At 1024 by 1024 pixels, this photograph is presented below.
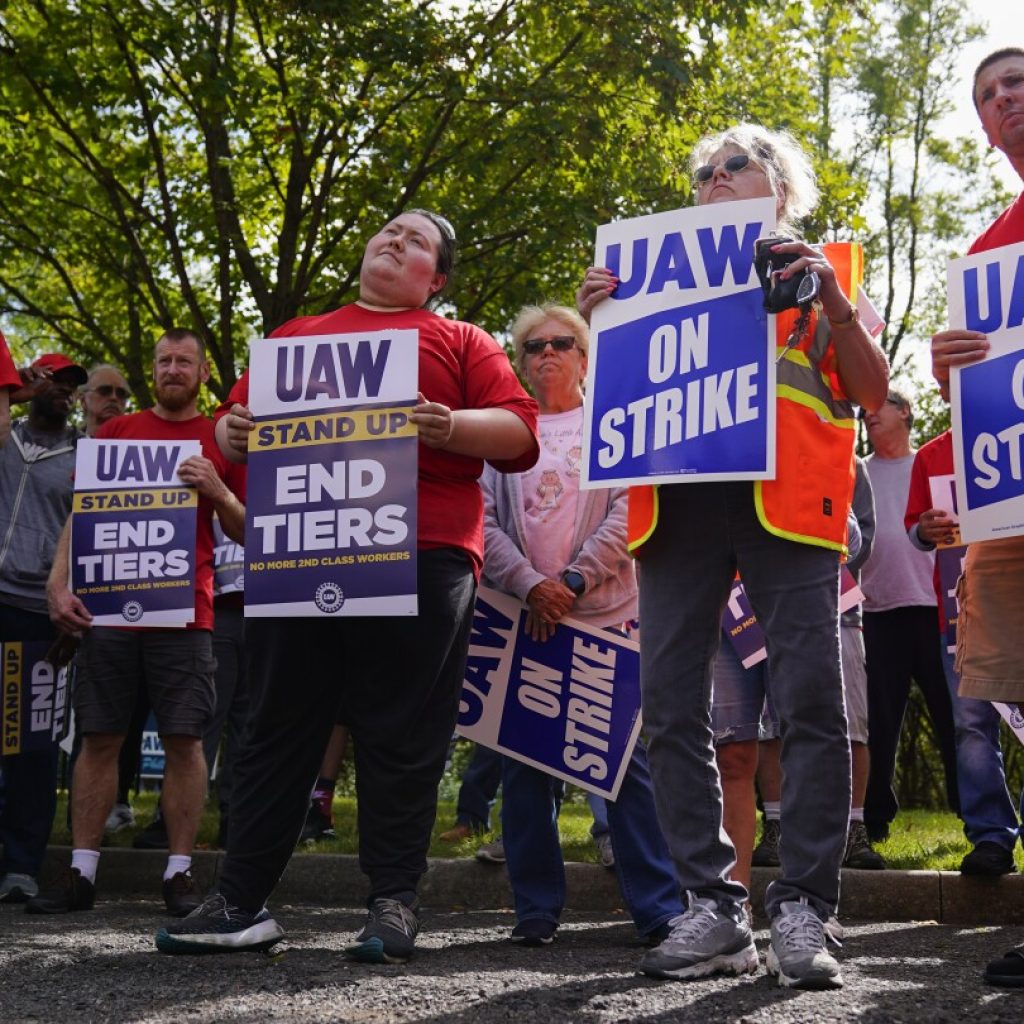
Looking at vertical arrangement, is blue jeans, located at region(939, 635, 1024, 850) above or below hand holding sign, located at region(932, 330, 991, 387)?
below

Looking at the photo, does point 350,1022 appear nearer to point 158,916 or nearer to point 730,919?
point 730,919

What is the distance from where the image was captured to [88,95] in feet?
35.4

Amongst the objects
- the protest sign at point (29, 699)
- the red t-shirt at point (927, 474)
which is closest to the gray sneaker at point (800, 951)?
the red t-shirt at point (927, 474)

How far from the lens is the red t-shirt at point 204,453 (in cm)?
575

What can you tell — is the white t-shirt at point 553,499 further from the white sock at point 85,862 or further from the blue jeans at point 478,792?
the blue jeans at point 478,792

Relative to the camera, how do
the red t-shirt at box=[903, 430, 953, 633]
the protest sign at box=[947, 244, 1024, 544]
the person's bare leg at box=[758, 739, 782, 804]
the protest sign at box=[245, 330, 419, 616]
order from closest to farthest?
the protest sign at box=[947, 244, 1024, 544] < the protest sign at box=[245, 330, 419, 616] < the red t-shirt at box=[903, 430, 953, 633] < the person's bare leg at box=[758, 739, 782, 804]

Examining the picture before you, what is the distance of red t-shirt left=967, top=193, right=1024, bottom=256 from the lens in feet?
12.8

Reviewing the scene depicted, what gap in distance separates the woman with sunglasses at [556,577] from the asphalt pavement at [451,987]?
7.8 inches

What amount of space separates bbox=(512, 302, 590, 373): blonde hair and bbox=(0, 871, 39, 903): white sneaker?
295cm

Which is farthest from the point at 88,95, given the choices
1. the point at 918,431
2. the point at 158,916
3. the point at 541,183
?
the point at 918,431

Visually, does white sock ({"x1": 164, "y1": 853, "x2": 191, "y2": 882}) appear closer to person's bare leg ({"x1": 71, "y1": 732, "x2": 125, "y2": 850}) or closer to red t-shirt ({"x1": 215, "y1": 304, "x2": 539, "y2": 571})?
person's bare leg ({"x1": 71, "y1": 732, "x2": 125, "y2": 850})

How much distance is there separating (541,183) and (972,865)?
773 centimetres

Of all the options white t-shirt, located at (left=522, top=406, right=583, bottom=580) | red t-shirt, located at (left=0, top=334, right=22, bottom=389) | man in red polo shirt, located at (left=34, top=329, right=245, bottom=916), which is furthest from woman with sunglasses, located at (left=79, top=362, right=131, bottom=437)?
white t-shirt, located at (left=522, top=406, right=583, bottom=580)

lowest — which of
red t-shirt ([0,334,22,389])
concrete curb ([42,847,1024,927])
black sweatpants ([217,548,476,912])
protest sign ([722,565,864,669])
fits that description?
concrete curb ([42,847,1024,927])
